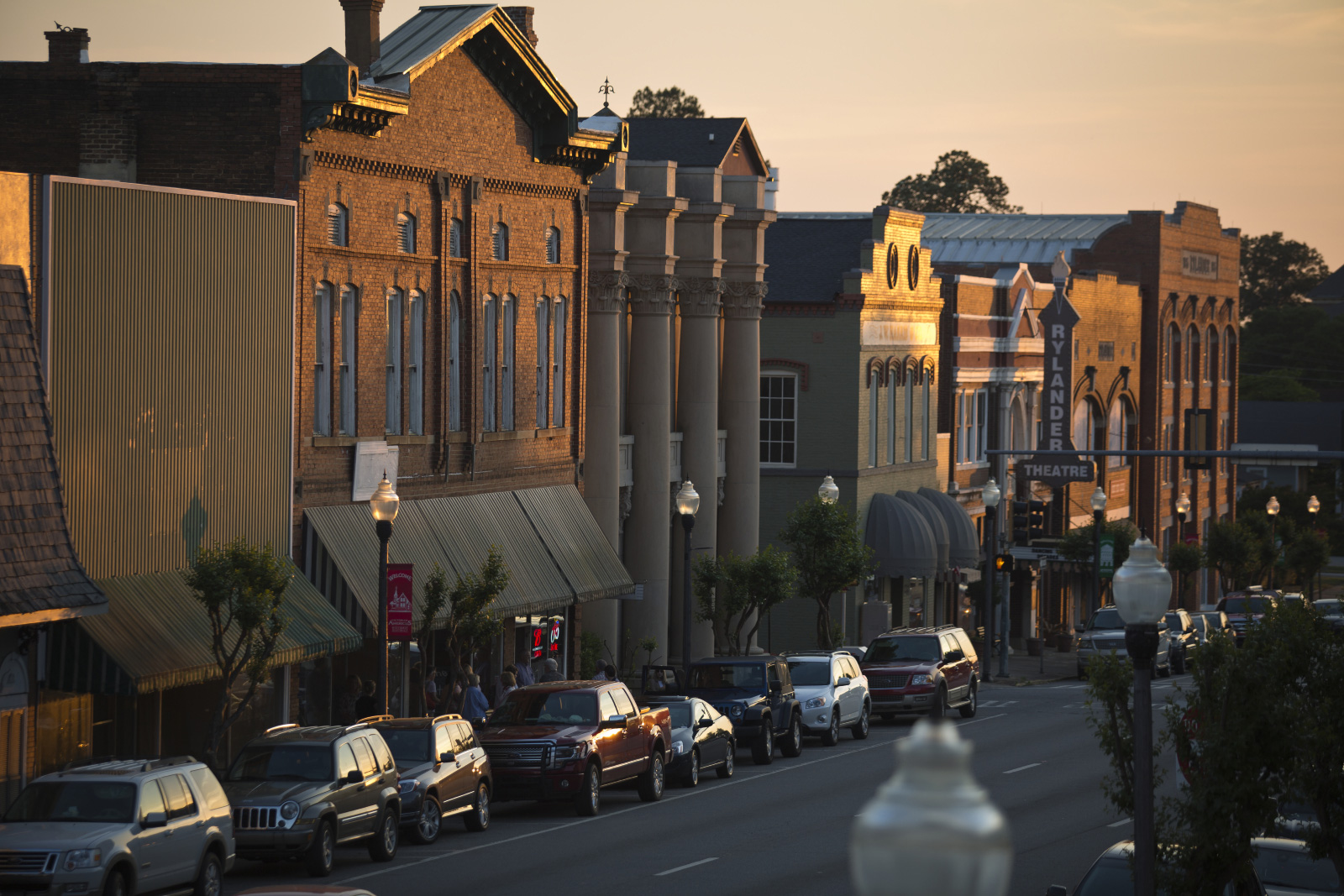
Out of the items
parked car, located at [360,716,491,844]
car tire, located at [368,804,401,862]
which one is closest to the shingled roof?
parked car, located at [360,716,491,844]

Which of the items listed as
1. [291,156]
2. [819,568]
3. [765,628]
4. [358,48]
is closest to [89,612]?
[291,156]

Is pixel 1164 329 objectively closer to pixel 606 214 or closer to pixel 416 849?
pixel 606 214

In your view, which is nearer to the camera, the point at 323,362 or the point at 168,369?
the point at 168,369

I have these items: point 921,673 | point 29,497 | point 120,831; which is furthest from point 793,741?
point 120,831

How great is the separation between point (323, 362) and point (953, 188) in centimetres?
10142

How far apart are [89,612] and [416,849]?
4884 mm

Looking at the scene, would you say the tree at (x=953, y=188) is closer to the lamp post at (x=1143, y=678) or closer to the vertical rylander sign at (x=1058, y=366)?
the vertical rylander sign at (x=1058, y=366)

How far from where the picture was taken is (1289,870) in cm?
1805

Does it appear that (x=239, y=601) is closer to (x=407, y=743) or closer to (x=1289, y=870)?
(x=407, y=743)

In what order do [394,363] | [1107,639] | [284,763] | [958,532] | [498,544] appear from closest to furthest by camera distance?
[284,763] < [394,363] < [498,544] < [1107,639] < [958,532]

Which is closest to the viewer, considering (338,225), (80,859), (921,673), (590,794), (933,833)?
(933,833)

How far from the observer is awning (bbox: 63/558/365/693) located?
24719 millimetres

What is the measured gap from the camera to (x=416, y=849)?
24219 mm

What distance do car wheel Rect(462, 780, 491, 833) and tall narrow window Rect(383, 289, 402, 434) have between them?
9785 mm
